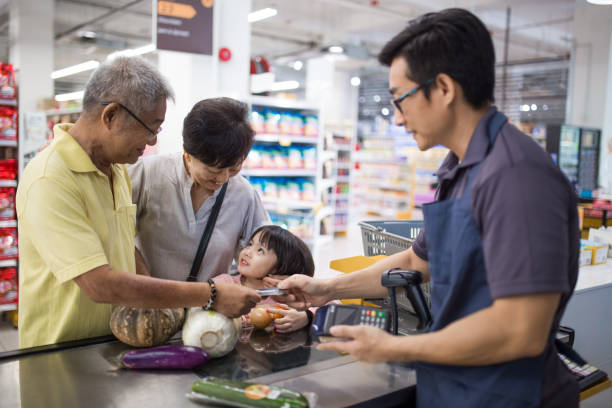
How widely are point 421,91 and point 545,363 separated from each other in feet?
2.45

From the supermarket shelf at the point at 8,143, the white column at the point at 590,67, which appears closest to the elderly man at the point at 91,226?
the supermarket shelf at the point at 8,143

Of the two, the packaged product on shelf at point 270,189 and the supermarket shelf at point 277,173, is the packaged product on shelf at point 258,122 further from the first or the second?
the packaged product on shelf at point 270,189

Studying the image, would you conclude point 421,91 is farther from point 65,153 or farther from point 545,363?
point 65,153

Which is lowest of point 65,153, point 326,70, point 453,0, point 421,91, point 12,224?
point 12,224

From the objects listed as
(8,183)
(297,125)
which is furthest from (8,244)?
(297,125)

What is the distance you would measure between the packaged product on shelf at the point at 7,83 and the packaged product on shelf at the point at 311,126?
11.5 ft

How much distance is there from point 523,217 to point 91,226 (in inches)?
50.8

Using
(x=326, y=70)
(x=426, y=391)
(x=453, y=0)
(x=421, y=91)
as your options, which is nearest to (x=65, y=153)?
(x=421, y=91)

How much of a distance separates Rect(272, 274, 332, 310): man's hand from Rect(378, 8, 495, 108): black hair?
0.89 m

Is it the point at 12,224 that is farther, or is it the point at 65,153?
the point at 12,224

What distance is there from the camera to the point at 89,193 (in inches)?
65.7

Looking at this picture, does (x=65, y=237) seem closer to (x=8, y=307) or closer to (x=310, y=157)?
(x=8, y=307)

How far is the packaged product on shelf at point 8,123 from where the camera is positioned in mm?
5117

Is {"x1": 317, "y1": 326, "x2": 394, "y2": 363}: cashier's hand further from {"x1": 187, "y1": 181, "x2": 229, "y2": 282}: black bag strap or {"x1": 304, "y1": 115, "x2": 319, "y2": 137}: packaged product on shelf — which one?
{"x1": 304, "y1": 115, "x2": 319, "y2": 137}: packaged product on shelf
